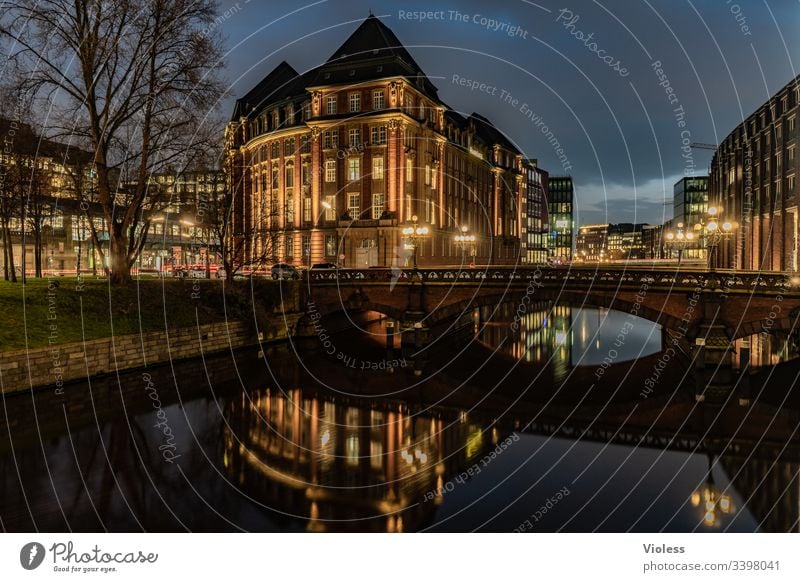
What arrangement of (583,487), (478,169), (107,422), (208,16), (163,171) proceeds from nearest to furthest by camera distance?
(583,487)
(107,422)
(208,16)
(163,171)
(478,169)

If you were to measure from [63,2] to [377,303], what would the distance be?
2642cm

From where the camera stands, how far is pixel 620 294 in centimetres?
3472

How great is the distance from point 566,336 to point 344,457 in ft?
125

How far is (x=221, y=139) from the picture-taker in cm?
3450

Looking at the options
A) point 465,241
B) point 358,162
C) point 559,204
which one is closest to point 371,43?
point 358,162

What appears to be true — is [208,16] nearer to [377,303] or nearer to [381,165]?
[377,303]

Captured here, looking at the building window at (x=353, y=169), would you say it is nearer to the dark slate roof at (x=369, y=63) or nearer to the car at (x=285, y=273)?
the dark slate roof at (x=369, y=63)

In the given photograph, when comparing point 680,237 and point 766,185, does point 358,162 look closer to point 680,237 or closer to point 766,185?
point 680,237

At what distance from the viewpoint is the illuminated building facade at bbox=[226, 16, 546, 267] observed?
59969 mm

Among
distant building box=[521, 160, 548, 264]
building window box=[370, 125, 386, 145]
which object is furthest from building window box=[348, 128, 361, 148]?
distant building box=[521, 160, 548, 264]

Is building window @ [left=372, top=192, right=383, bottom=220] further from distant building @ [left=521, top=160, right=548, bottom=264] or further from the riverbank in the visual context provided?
distant building @ [left=521, top=160, right=548, bottom=264]

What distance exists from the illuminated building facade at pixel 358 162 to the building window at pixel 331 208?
4.7 inches

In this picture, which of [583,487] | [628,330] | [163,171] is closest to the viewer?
[583,487]
